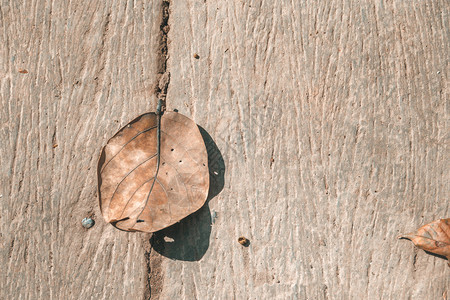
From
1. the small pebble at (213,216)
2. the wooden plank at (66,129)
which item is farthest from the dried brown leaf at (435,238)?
the wooden plank at (66,129)

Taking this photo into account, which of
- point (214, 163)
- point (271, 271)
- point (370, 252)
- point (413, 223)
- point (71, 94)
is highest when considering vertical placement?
point (71, 94)

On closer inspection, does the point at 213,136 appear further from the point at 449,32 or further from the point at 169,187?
the point at 449,32

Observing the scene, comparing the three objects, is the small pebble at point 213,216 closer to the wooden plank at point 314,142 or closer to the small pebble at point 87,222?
the wooden plank at point 314,142

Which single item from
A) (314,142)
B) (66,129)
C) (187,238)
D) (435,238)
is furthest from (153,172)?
(435,238)

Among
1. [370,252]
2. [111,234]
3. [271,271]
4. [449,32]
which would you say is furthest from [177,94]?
[449,32]

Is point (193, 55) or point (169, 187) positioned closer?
point (169, 187)

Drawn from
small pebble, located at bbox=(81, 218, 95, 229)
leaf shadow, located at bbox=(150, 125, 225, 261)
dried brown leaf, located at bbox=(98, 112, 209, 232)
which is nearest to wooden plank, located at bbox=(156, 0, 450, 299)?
leaf shadow, located at bbox=(150, 125, 225, 261)

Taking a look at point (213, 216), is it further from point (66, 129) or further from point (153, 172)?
point (66, 129)
